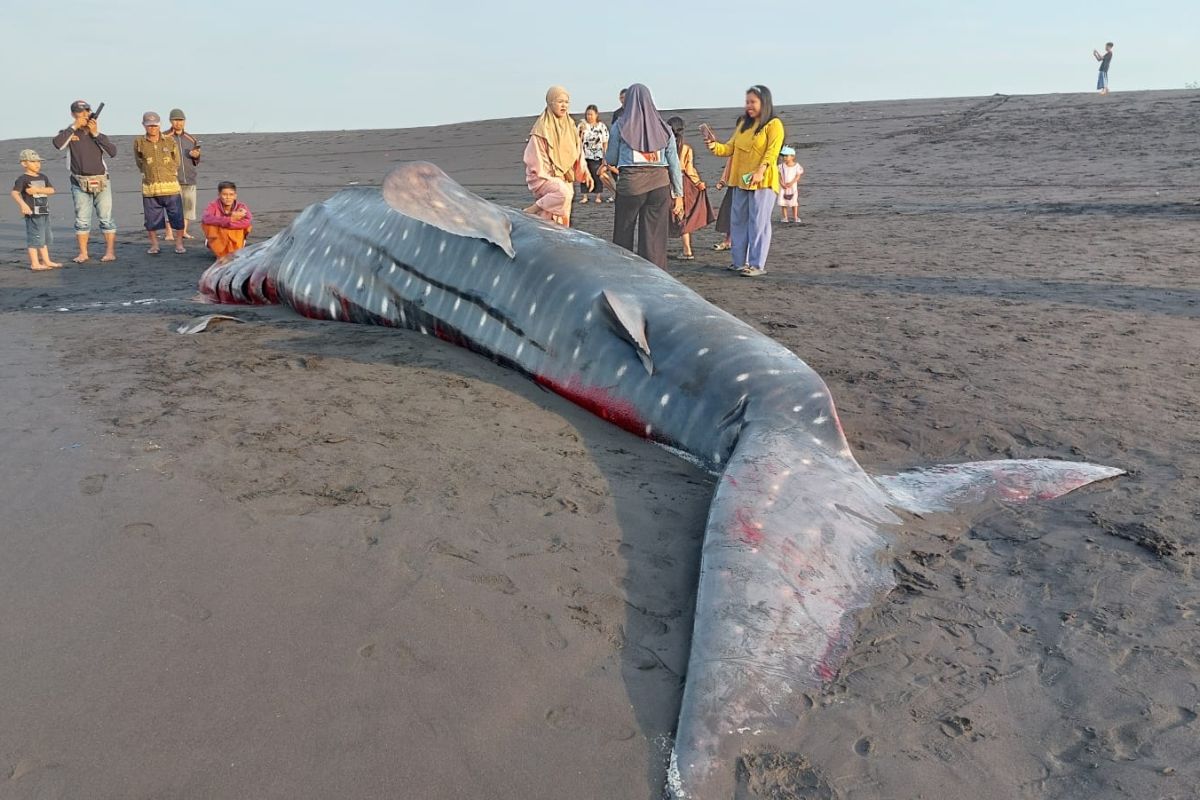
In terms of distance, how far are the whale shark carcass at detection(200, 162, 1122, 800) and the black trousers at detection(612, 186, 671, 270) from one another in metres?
2.70

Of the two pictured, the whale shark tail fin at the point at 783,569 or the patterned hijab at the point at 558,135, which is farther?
the patterned hijab at the point at 558,135

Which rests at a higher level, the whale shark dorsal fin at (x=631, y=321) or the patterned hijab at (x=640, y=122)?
the patterned hijab at (x=640, y=122)

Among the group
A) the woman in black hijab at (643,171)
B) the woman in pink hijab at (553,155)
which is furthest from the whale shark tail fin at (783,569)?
the woman in black hijab at (643,171)

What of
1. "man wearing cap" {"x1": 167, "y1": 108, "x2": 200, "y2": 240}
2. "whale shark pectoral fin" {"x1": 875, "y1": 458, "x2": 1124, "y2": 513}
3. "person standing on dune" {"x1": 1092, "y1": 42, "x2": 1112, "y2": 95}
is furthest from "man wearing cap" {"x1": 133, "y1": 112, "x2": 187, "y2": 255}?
"person standing on dune" {"x1": 1092, "y1": 42, "x2": 1112, "y2": 95}

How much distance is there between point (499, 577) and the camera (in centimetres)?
310

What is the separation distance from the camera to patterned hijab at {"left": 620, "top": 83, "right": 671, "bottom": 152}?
8242 millimetres

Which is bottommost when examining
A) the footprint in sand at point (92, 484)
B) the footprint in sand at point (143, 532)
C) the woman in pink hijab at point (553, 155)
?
the footprint in sand at point (143, 532)

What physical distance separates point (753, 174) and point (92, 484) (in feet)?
23.9

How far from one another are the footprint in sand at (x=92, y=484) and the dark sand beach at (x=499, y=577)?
16mm

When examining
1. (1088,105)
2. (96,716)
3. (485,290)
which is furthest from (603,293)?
(1088,105)

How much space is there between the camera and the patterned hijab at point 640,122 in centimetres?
824

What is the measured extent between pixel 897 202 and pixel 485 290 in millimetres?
12126

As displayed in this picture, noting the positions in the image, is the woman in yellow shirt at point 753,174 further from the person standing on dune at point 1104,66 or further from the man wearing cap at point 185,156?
the person standing on dune at point 1104,66

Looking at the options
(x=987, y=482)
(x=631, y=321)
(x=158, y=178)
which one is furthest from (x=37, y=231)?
(x=987, y=482)
